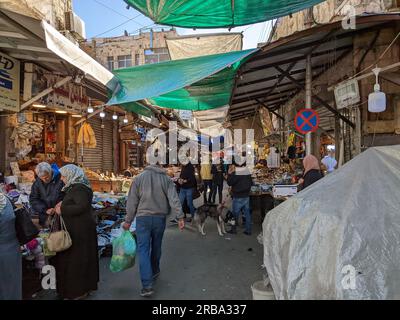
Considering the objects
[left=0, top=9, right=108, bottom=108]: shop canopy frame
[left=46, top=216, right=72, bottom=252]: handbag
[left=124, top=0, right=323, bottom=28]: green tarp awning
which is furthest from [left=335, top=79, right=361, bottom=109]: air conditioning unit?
[left=46, top=216, right=72, bottom=252]: handbag

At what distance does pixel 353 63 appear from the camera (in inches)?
320

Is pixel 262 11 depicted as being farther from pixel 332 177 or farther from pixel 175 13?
pixel 332 177

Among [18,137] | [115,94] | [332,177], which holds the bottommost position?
[332,177]

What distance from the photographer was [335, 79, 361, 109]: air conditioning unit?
728 cm

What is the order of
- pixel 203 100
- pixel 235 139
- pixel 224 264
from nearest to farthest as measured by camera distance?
pixel 224 264 < pixel 203 100 < pixel 235 139

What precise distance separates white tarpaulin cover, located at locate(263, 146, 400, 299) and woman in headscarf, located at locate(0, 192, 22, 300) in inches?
109

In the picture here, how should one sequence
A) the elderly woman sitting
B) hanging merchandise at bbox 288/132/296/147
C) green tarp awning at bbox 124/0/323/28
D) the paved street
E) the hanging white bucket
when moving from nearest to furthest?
the hanging white bucket
the paved street
the elderly woman sitting
green tarp awning at bbox 124/0/323/28
hanging merchandise at bbox 288/132/296/147

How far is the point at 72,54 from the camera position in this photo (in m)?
5.21

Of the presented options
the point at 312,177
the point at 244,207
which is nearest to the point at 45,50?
the point at 312,177

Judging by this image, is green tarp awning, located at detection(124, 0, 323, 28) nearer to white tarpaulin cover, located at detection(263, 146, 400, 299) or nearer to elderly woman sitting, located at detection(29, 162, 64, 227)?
elderly woman sitting, located at detection(29, 162, 64, 227)
